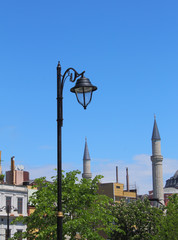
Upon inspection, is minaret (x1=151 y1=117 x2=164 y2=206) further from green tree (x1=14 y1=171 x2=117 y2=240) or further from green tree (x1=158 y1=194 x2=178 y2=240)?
green tree (x1=14 y1=171 x2=117 y2=240)

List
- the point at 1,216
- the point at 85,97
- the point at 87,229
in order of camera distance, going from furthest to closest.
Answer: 1. the point at 1,216
2. the point at 87,229
3. the point at 85,97

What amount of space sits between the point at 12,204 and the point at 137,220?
14.9 m

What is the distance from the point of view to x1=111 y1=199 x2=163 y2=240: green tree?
5533cm

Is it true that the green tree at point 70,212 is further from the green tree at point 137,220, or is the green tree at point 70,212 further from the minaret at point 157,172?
the minaret at point 157,172

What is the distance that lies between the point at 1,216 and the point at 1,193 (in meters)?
2.92

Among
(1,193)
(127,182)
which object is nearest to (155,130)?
(127,182)

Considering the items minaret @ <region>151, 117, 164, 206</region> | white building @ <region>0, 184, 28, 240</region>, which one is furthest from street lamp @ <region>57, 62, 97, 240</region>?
minaret @ <region>151, 117, 164, 206</region>

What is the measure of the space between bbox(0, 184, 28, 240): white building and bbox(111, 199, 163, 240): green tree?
1116 cm

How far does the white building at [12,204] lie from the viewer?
52281 mm

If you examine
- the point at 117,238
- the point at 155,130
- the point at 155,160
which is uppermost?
the point at 155,130

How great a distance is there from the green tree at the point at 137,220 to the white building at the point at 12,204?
11.2m

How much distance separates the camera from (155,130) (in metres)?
107

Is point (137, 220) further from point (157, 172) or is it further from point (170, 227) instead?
point (157, 172)

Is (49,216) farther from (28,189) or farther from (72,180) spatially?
(28,189)
